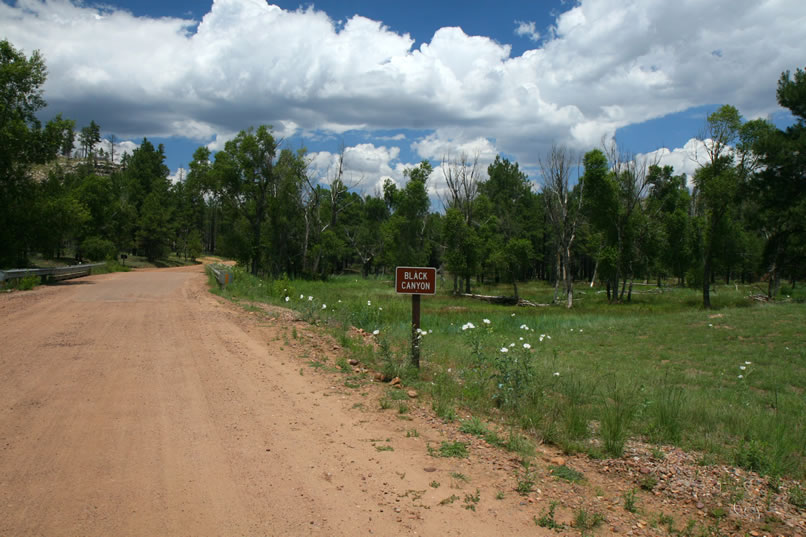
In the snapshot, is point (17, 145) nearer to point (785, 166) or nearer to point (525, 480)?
point (525, 480)

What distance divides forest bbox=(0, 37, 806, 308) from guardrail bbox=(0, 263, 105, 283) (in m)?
2.60

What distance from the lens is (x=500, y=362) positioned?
305 inches

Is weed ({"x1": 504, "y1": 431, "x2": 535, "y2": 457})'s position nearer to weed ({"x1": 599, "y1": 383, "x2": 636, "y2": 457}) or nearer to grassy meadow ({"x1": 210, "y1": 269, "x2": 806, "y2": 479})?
grassy meadow ({"x1": 210, "y1": 269, "x2": 806, "y2": 479})

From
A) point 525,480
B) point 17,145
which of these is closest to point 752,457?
point 525,480

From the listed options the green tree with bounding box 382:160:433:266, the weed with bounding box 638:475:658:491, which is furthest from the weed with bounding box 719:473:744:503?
the green tree with bounding box 382:160:433:266

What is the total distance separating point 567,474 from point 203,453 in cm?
359

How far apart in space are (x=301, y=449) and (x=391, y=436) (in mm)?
1058

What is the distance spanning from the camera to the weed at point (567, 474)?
15.6ft

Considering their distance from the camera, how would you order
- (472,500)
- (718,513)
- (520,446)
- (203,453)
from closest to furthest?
(718,513) → (472,500) → (203,453) → (520,446)

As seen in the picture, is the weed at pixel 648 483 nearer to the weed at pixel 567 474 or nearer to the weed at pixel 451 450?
the weed at pixel 567 474

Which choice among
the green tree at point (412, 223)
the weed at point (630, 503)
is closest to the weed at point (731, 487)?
the weed at point (630, 503)

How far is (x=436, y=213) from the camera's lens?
77.4 m

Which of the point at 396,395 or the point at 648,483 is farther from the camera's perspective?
the point at 396,395

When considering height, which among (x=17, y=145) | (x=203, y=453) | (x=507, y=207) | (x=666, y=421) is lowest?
(x=203, y=453)
